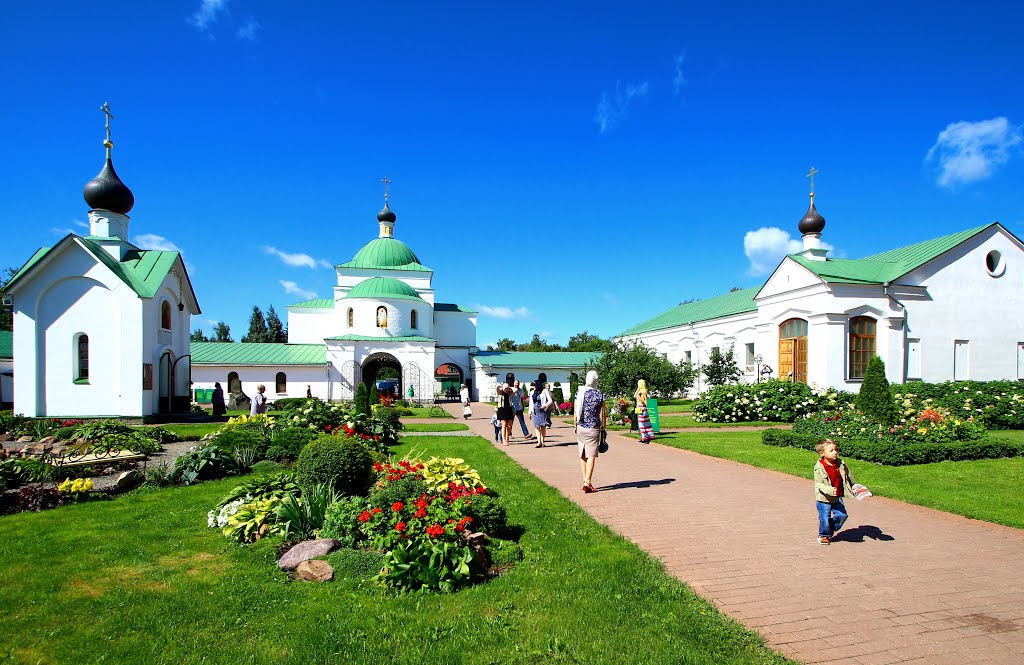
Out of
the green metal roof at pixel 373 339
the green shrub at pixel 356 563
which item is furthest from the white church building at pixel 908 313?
the green metal roof at pixel 373 339

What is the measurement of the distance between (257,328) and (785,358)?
6440 centimetres

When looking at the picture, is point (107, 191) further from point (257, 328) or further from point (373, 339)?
point (257, 328)

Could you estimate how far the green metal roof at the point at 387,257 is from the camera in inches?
1833

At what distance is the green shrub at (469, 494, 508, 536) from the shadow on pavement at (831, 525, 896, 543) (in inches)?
141

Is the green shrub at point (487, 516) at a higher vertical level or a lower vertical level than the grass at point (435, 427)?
higher

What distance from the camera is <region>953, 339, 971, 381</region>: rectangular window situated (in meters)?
22.9

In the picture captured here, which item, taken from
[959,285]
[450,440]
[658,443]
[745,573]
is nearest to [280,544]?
[745,573]

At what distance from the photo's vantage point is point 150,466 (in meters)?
11.3

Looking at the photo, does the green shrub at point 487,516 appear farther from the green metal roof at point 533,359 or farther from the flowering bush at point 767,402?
the green metal roof at point 533,359

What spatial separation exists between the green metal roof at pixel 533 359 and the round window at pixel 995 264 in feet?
75.4

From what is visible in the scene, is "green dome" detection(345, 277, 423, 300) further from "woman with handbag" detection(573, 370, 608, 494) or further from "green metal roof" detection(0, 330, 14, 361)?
"woman with handbag" detection(573, 370, 608, 494)

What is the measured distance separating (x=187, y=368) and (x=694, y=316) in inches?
1123

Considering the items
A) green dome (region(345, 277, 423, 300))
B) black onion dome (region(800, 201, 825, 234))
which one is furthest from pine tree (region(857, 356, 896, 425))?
green dome (region(345, 277, 423, 300))

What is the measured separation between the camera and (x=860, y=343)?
22.2 meters
